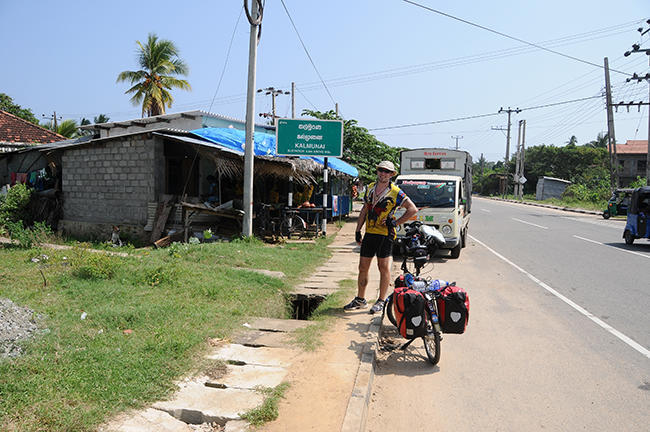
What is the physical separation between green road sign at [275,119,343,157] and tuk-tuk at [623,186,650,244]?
9.09m

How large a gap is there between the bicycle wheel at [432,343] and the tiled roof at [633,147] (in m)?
62.4

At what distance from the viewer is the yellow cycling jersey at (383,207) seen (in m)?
6.02

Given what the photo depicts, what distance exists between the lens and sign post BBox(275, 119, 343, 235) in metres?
14.6

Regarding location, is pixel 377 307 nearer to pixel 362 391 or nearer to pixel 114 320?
pixel 362 391

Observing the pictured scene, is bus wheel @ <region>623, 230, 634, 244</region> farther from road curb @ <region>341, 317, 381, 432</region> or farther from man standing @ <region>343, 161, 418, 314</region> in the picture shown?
road curb @ <region>341, 317, 381, 432</region>

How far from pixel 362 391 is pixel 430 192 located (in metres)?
9.18

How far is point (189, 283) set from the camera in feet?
22.4

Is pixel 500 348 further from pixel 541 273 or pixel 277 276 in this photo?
pixel 541 273

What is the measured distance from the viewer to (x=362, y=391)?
386 cm

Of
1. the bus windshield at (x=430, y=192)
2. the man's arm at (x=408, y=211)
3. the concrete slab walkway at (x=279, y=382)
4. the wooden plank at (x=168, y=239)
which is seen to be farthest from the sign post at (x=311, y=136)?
the concrete slab walkway at (x=279, y=382)

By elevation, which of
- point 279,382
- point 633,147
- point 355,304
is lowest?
point 279,382

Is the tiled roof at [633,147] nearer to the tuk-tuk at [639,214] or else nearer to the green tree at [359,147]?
the green tree at [359,147]

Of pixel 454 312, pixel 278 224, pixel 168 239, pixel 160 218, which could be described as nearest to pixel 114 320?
pixel 454 312

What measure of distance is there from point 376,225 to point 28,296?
15.1 feet
